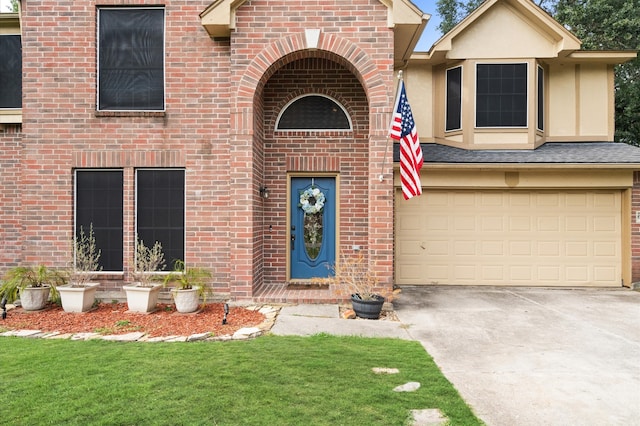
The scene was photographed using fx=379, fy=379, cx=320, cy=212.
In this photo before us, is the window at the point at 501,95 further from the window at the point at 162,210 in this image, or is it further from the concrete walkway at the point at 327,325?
the window at the point at 162,210

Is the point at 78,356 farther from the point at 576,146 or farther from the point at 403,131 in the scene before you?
the point at 576,146

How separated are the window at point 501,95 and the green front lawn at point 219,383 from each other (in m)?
6.73

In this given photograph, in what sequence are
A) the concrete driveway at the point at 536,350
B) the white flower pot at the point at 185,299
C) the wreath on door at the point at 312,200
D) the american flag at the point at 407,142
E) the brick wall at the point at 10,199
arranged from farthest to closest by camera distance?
the wreath on door at the point at 312,200 < the brick wall at the point at 10,199 < the white flower pot at the point at 185,299 < the american flag at the point at 407,142 < the concrete driveway at the point at 536,350

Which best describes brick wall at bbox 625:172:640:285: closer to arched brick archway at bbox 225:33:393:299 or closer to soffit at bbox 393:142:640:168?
soffit at bbox 393:142:640:168

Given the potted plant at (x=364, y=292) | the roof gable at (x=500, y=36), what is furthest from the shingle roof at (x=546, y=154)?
the potted plant at (x=364, y=292)

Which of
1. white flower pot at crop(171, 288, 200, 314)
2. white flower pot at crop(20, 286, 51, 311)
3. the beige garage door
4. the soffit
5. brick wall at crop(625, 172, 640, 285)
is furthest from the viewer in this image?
the beige garage door

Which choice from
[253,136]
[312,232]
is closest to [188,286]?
[312,232]

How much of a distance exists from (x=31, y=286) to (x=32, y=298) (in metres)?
0.23

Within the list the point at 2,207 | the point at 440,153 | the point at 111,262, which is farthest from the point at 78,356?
the point at 440,153

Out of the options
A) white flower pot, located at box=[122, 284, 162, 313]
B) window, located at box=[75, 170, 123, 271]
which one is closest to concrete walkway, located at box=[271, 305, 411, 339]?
white flower pot, located at box=[122, 284, 162, 313]

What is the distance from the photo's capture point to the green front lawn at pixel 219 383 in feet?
9.88

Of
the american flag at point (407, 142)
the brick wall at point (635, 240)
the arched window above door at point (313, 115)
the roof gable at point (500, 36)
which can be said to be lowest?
the brick wall at point (635, 240)

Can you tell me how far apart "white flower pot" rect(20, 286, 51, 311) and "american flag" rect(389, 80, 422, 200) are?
20.8ft

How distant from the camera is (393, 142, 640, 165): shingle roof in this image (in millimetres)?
8258
